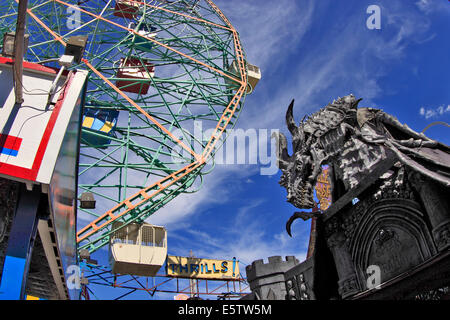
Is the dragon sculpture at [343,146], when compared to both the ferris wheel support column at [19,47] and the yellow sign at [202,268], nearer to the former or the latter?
the ferris wheel support column at [19,47]

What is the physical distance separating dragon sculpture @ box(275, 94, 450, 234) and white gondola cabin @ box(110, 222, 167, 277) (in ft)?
38.9

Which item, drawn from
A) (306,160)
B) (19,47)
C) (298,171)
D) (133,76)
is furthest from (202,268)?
(19,47)

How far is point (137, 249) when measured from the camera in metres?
18.1

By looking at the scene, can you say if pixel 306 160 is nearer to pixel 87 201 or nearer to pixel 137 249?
pixel 87 201

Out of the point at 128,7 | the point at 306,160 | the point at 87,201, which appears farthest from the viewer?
the point at 128,7

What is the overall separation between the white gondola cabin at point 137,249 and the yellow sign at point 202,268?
16.8ft

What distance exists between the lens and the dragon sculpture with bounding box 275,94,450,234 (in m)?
6.18

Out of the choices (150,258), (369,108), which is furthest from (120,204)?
(369,108)

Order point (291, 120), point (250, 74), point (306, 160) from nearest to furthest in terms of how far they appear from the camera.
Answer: point (306, 160) < point (291, 120) < point (250, 74)

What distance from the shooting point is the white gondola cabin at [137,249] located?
695 inches

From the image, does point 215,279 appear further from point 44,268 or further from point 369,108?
point 369,108

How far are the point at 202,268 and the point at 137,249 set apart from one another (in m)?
9.03

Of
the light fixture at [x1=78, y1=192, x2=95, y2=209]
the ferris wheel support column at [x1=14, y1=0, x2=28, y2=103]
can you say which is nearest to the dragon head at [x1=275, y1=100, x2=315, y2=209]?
the ferris wheel support column at [x1=14, y1=0, x2=28, y2=103]
